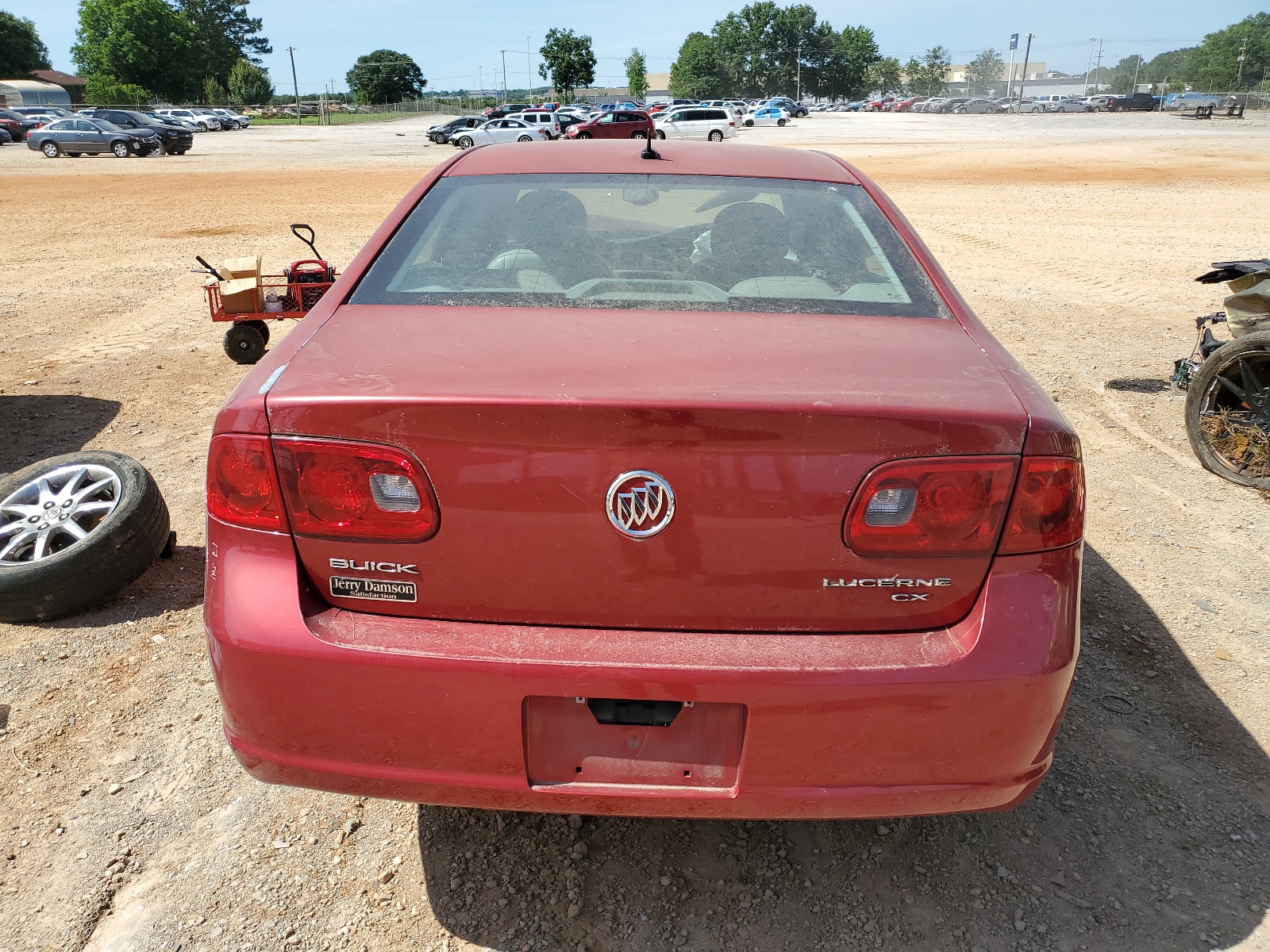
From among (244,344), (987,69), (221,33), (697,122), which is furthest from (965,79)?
(244,344)

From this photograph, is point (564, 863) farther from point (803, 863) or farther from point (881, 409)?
point (881, 409)

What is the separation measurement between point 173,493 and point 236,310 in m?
2.87

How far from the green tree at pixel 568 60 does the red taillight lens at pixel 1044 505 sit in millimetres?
106089

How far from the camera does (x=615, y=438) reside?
1.80 metres

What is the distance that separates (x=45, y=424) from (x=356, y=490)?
16.6ft

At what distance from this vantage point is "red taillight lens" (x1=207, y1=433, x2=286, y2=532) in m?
1.90

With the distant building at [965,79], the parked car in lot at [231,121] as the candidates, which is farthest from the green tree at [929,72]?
the parked car in lot at [231,121]

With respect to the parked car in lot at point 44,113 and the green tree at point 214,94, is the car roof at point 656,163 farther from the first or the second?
the green tree at point 214,94

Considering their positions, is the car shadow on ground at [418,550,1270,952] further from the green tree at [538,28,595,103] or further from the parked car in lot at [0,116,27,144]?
the green tree at [538,28,595,103]

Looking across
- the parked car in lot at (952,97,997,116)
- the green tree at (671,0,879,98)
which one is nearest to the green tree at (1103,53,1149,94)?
the green tree at (671,0,879,98)

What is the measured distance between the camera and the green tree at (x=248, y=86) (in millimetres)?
103188

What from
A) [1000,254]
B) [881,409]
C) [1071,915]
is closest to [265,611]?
[881,409]

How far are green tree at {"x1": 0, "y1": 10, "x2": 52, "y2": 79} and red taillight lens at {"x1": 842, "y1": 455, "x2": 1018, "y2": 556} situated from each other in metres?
117

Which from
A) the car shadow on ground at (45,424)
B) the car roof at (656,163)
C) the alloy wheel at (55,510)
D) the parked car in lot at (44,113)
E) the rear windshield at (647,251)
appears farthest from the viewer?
the parked car in lot at (44,113)
